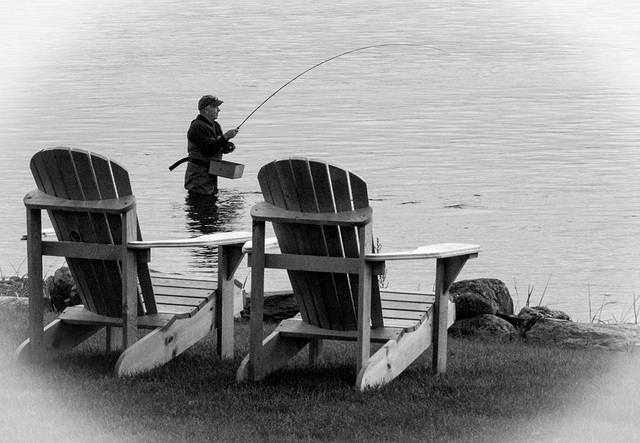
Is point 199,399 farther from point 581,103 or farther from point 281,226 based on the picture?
point 581,103

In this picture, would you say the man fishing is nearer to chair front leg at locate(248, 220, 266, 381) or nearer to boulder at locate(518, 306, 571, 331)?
boulder at locate(518, 306, 571, 331)

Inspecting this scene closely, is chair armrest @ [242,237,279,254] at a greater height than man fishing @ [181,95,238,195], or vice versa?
chair armrest @ [242,237,279,254]

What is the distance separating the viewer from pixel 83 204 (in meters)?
6.20

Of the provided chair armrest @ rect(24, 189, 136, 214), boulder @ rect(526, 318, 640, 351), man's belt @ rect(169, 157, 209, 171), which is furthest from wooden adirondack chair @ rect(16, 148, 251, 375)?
man's belt @ rect(169, 157, 209, 171)

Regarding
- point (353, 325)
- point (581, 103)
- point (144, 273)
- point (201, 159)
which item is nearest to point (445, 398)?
point (353, 325)

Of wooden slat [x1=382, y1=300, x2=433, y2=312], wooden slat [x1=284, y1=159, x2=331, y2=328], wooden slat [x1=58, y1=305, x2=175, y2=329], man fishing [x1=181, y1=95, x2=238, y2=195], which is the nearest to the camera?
wooden slat [x1=284, y1=159, x2=331, y2=328]

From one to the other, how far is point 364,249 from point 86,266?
1521 millimetres

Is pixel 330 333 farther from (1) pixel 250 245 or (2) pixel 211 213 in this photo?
(2) pixel 211 213

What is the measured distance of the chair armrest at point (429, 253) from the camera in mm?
5814

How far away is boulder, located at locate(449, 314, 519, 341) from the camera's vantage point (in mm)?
8023

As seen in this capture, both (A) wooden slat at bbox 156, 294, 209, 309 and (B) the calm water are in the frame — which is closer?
(A) wooden slat at bbox 156, 294, 209, 309

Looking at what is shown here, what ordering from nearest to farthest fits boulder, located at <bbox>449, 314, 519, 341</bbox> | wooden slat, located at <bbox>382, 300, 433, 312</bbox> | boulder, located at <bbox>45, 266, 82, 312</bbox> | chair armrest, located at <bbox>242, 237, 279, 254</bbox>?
chair armrest, located at <bbox>242, 237, 279, 254</bbox> → wooden slat, located at <bbox>382, 300, 433, 312</bbox> → boulder, located at <bbox>449, 314, 519, 341</bbox> → boulder, located at <bbox>45, 266, 82, 312</bbox>

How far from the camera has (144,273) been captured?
6.43 metres

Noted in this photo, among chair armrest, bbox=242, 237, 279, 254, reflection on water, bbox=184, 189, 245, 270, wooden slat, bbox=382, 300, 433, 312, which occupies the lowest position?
reflection on water, bbox=184, 189, 245, 270
